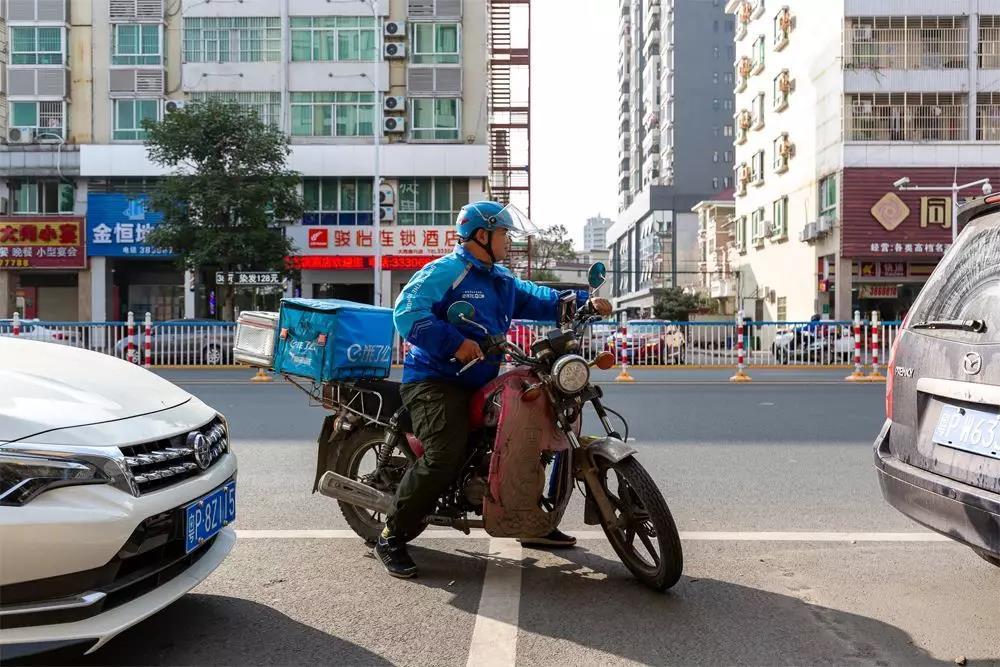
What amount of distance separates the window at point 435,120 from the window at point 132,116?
10.2m

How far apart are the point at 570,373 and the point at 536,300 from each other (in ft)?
2.45

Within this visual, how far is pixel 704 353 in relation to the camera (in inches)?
717

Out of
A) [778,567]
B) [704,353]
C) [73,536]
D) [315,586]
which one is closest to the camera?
[73,536]

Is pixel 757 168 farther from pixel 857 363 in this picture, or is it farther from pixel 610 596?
pixel 610 596

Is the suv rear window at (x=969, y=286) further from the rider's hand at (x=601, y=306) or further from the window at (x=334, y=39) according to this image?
the window at (x=334, y=39)

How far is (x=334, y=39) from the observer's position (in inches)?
1307

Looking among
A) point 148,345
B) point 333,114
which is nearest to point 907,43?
point 333,114

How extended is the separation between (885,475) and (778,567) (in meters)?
0.81

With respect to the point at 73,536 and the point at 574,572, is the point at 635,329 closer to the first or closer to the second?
the point at 574,572

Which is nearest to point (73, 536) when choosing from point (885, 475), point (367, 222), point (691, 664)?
point (691, 664)

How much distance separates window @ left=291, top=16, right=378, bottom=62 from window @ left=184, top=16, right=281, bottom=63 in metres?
0.84

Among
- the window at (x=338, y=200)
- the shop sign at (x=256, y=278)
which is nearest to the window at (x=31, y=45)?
the window at (x=338, y=200)

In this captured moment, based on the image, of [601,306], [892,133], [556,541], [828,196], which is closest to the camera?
[601,306]

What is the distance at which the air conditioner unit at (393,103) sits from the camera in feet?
108
